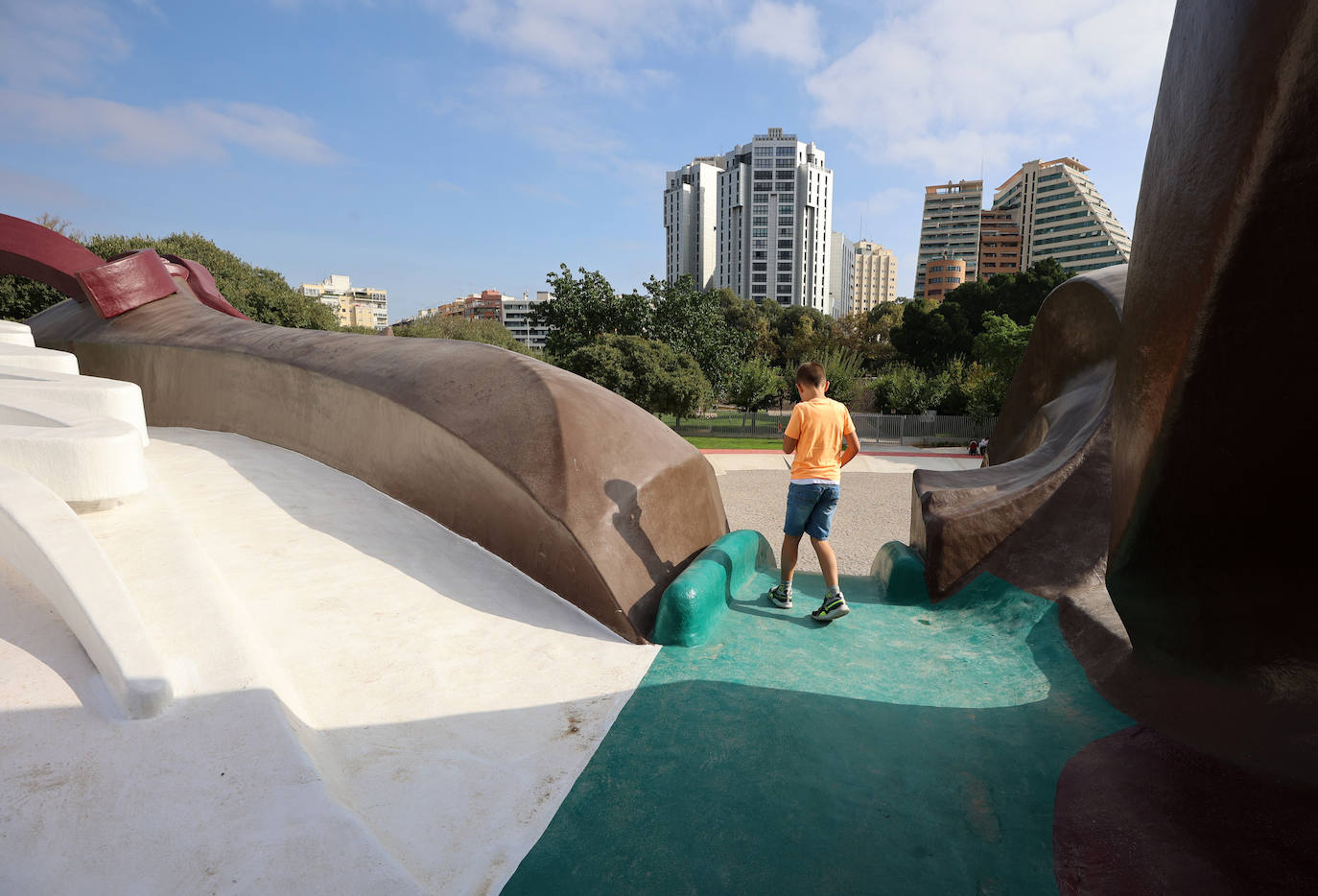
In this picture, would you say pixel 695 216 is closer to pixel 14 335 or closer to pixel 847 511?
pixel 847 511

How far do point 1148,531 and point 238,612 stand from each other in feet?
11.6

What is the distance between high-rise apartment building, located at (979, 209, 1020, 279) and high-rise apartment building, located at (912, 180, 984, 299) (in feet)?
42.0

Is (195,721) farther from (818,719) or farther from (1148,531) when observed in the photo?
(1148,531)

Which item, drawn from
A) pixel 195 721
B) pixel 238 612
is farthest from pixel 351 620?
pixel 195 721

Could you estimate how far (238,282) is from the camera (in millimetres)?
30422

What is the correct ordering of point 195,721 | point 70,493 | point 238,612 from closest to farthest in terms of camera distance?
point 195,721 → point 238,612 → point 70,493

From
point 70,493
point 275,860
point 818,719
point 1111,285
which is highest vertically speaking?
point 1111,285

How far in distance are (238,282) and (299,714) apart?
33.3m

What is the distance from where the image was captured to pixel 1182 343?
72.4 inches

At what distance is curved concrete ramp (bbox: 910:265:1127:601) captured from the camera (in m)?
4.66

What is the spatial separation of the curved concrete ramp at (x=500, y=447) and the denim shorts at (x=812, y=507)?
81 centimetres

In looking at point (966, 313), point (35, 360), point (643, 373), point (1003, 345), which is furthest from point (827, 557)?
point (966, 313)

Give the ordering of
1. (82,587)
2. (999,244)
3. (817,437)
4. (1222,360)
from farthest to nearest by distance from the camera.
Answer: (999,244)
(817,437)
(82,587)
(1222,360)

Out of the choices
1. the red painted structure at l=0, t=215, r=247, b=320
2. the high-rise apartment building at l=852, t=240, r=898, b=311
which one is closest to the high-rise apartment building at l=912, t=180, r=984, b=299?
the high-rise apartment building at l=852, t=240, r=898, b=311
